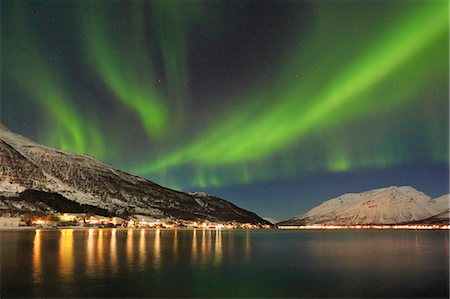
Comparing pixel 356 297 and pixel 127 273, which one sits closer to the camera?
pixel 356 297

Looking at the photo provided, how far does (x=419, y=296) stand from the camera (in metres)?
42.6

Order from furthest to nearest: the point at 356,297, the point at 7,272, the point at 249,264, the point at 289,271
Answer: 1. the point at 249,264
2. the point at 289,271
3. the point at 7,272
4. the point at 356,297

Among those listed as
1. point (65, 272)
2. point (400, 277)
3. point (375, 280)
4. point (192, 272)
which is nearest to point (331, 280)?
point (375, 280)

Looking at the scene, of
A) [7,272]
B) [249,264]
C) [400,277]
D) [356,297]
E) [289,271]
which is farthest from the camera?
[249,264]

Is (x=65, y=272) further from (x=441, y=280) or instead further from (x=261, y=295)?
(x=441, y=280)

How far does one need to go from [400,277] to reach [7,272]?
148ft

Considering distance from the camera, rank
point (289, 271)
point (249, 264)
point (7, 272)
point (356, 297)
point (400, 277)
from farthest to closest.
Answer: point (249, 264), point (289, 271), point (400, 277), point (7, 272), point (356, 297)

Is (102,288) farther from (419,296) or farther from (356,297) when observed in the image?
(419,296)

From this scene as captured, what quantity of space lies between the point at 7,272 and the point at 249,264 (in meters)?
34.5

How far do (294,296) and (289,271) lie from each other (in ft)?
70.0

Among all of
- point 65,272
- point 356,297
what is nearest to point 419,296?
point 356,297

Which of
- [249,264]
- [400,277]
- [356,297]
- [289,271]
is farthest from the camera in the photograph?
[249,264]

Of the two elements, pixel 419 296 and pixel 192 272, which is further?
pixel 192 272

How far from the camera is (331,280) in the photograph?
171 feet
